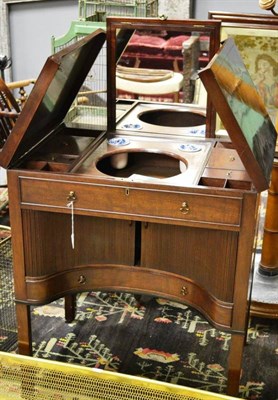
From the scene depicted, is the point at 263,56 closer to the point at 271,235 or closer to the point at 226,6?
the point at 271,235

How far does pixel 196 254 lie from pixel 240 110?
55 centimetres

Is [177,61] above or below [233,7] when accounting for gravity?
below

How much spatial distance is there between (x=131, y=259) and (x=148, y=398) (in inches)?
22.1

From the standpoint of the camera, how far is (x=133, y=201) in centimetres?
226

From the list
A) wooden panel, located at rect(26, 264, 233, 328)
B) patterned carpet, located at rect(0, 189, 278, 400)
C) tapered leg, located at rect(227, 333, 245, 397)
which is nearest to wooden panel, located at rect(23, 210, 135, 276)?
wooden panel, located at rect(26, 264, 233, 328)

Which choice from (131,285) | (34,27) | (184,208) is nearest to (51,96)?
(184,208)

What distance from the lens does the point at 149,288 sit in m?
2.47

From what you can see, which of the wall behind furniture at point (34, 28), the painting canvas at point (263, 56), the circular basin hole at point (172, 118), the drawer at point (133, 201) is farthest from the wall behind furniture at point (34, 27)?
the drawer at point (133, 201)

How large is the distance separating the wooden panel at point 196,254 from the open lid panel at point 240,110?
273mm

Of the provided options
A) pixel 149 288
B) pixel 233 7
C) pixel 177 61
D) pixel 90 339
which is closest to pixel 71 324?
pixel 90 339

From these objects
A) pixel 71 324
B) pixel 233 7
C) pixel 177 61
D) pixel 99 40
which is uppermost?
pixel 99 40

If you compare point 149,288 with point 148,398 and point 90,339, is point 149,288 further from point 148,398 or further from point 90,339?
point 90,339

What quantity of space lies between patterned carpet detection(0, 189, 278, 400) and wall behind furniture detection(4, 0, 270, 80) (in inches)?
176

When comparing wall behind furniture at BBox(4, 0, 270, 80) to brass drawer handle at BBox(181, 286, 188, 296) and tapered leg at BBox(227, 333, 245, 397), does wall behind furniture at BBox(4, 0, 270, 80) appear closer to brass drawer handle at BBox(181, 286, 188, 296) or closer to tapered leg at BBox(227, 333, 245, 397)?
brass drawer handle at BBox(181, 286, 188, 296)
